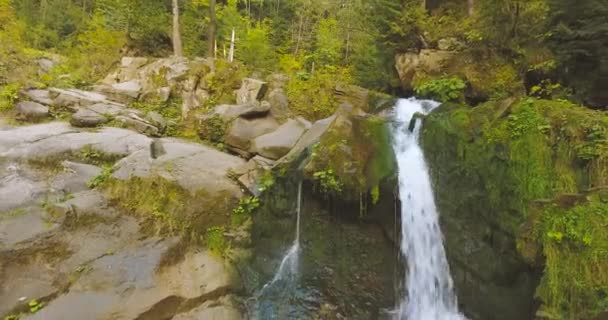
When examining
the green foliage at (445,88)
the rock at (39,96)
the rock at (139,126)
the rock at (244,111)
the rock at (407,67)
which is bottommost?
the rock at (139,126)

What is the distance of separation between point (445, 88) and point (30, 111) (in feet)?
36.4

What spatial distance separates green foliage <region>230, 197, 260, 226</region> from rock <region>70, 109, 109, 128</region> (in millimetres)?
4879

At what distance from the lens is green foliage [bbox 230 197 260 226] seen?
634 centimetres

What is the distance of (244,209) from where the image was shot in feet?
21.1

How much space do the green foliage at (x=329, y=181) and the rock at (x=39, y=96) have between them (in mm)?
7952

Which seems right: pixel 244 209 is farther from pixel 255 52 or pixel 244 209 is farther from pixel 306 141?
pixel 255 52

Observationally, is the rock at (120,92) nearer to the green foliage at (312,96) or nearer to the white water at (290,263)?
the green foliage at (312,96)

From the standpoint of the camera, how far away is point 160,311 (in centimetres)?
491

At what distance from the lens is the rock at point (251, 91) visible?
406 inches

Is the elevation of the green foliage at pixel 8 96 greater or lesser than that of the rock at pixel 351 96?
lesser

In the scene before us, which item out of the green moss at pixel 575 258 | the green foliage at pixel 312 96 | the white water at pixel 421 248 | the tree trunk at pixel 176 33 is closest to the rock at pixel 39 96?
the tree trunk at pixel 176 33

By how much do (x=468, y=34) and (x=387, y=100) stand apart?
2879 millimetres

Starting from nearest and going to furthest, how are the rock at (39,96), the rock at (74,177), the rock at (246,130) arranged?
the rock at (74,177)
the rock at (246,130)
the rock at (39,96)

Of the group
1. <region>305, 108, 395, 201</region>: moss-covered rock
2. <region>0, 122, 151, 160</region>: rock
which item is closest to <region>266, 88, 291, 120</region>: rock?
<region>305, 108, 395, 201</region>: moss-covered rock
